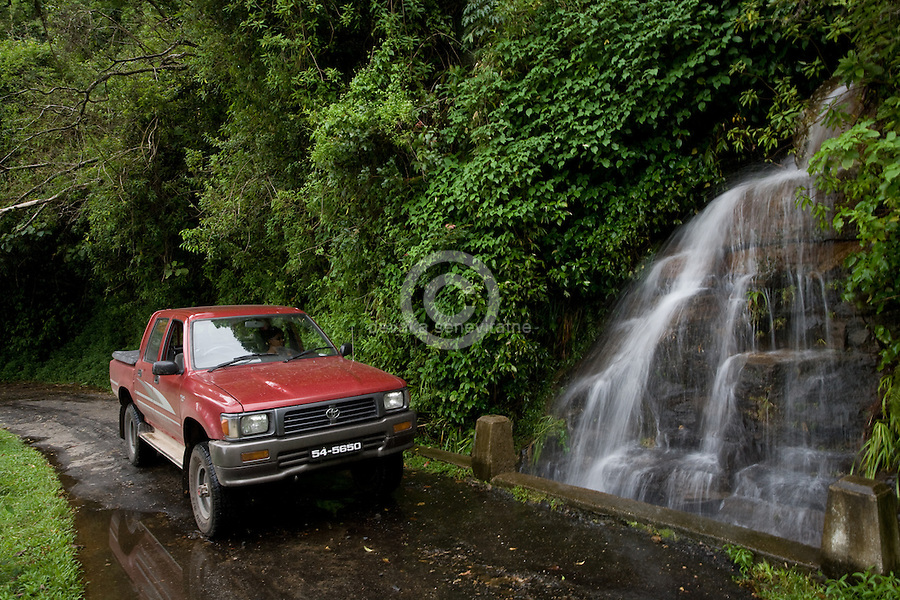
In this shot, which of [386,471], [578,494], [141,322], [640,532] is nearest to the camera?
[640,532]

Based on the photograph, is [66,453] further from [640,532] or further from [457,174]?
[640,532]

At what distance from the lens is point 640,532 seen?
477 centimetres

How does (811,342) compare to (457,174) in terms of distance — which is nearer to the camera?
(811,342)

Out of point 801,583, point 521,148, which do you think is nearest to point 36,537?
point 801,583

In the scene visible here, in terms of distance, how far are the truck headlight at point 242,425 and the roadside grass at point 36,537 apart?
4.68 ft

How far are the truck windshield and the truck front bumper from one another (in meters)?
1.24

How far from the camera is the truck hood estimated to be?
480 centimetres

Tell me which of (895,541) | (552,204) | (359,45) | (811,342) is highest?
(359,45)

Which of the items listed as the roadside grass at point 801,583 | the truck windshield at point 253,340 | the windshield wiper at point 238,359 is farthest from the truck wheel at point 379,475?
the roadside grass at point 801,583

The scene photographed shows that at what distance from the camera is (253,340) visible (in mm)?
6004

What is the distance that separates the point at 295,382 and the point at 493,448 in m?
2.24

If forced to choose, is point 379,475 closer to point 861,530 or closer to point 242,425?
point 242,425

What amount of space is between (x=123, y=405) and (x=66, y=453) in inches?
54.3

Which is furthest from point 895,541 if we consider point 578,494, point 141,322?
point 141,322
